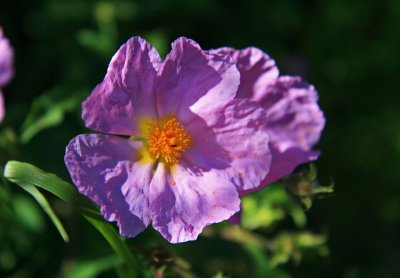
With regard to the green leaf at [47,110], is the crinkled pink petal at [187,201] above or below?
above

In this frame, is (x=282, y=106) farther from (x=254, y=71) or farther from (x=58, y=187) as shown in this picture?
(x=58, y=187)

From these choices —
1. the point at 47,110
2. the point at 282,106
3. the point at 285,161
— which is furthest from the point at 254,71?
the point at 47,110

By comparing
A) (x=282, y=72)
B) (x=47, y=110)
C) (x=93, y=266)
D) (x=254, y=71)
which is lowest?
(x=93, y=266)

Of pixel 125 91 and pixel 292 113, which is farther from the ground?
pixel 125 91

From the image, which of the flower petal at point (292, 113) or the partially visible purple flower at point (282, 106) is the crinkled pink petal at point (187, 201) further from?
the flower petal at point (292, 113)

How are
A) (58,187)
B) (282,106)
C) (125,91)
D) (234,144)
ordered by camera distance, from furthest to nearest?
1. (282,106)
2. (234,144)
3. (125,91)
4. (58,187)

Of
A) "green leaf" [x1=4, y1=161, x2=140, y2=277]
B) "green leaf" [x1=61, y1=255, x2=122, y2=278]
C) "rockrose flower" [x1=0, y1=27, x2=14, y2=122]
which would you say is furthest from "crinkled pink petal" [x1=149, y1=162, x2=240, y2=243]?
"rockrose flower" [x1=0, y1=27, x2=14, y2=122]

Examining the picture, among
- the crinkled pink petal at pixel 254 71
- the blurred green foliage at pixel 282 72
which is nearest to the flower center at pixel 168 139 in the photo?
the crinkled pink petal at pixel 254 71
